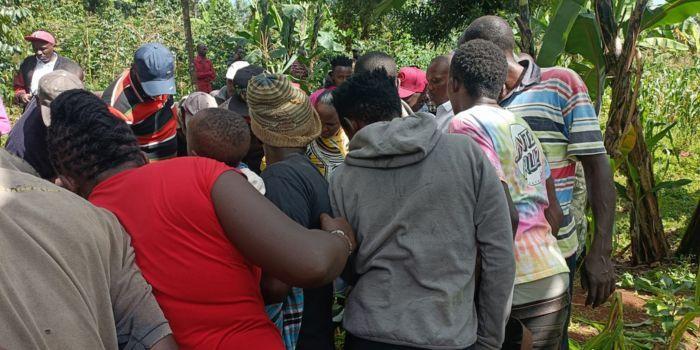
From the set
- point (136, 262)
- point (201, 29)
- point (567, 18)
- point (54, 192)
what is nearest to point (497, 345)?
point (136, 262)

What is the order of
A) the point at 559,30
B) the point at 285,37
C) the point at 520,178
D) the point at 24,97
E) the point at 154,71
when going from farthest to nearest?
the point at 285,37
the point at 24,97
the point at 154,71
the point at 559,30
the point at 520,178

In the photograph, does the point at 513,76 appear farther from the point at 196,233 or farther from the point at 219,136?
the point at 196,233

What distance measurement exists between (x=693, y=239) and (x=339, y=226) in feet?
16.3

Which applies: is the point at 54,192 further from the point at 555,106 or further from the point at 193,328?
the point at 555,106

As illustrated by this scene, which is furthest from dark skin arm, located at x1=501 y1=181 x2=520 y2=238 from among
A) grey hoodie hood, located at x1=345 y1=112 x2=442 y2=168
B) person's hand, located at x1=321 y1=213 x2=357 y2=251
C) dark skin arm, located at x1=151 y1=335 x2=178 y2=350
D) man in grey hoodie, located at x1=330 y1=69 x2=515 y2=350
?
dark skin arm, located at x1=151 y1=335 x2=178 y2=350

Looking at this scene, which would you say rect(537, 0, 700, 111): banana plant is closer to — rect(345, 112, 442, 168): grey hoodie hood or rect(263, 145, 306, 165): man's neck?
rect(345, 112, 442, 168): grey hoodie hood

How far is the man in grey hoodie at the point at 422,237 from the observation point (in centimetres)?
189

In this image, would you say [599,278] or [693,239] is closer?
[599,278]

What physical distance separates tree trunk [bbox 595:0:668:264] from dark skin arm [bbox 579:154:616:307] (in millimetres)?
1577

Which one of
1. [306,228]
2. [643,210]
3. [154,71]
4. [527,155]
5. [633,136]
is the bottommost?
[643,210]

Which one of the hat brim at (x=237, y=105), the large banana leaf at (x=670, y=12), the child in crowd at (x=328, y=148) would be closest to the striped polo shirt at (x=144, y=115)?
the hat brim at (x=237, y=105)

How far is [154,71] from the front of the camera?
3980 mm

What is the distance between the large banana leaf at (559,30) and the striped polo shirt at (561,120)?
3.85 feet

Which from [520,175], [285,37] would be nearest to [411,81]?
[520,175]
